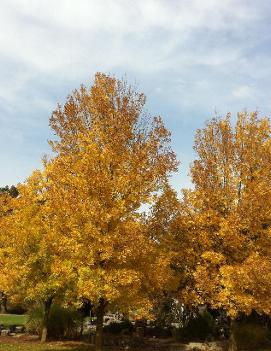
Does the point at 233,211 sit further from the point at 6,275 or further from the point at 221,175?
the point at 6,275

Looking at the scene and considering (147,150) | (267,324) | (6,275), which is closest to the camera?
(147,150)

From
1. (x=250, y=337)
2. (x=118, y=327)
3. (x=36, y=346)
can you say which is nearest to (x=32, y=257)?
(x=36, y=346)

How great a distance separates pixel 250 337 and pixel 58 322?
1151cm

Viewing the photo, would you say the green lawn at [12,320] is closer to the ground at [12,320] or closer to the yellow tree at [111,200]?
the ground at [12,320]

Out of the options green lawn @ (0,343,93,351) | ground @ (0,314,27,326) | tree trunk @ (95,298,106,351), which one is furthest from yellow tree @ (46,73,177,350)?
ground @ (0,314,27,326)

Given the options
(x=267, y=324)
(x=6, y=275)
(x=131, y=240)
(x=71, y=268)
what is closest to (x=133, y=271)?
(x=131, y=240)

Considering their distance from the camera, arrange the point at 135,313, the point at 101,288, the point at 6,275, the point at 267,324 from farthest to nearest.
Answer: the point at 267,324 < the point at 6,275 < the point at 135,313 < the point at 101,288

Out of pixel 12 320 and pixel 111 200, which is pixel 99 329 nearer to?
pixel 111 200

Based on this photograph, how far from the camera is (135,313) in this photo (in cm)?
1819

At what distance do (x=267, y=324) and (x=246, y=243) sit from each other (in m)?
11.0

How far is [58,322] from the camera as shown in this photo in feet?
88.5

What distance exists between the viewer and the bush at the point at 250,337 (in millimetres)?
23594

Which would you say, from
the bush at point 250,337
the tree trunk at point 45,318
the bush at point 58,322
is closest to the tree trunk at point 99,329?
the tree trunk at point 45,318

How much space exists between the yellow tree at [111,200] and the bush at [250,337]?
7.69 meters
